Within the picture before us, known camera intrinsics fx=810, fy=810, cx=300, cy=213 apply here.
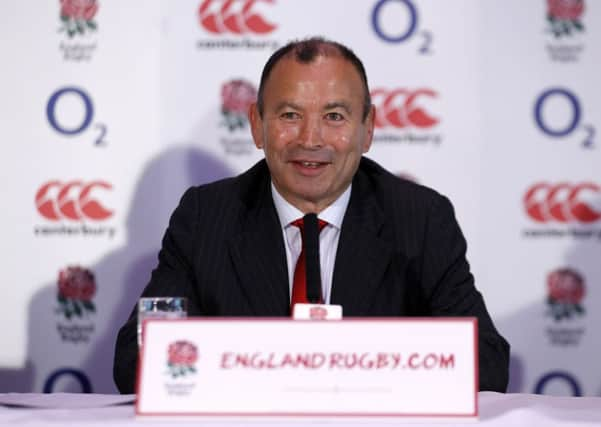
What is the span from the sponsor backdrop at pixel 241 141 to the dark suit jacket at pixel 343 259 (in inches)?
49.8

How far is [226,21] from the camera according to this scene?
3.71m

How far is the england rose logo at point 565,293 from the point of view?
3646 mm

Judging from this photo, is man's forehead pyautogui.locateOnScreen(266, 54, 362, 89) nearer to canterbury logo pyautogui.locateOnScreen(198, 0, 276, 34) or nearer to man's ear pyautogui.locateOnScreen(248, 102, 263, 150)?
man's ear pyautogui.locateOnScreen(248, 102, 263, 150)

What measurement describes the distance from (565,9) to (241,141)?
1.61 meters

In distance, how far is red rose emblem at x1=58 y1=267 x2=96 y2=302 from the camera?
3.65 m

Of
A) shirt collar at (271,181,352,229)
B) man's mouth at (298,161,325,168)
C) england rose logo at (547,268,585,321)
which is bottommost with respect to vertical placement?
england rose logo at (547,268,585,321)

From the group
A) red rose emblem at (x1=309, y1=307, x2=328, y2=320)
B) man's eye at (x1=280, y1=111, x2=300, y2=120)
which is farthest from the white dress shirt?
red rose emblem at (x1=309, y1=307, x2=328, y2=320)

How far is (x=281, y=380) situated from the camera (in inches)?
49.6

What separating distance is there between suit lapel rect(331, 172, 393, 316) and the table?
0.65 m

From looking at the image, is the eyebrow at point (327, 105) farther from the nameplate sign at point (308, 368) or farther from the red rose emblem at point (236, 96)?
A: the red rose emblem at point (236, 96)

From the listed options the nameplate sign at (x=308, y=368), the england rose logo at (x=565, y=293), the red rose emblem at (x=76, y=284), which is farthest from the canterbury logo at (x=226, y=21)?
the nameplate sign at (x=308, y=368)

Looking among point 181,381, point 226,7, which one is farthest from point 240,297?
point 226,7

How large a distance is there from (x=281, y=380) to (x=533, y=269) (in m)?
2.63

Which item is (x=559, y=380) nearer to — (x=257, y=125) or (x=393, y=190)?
(x=393, y=190)
